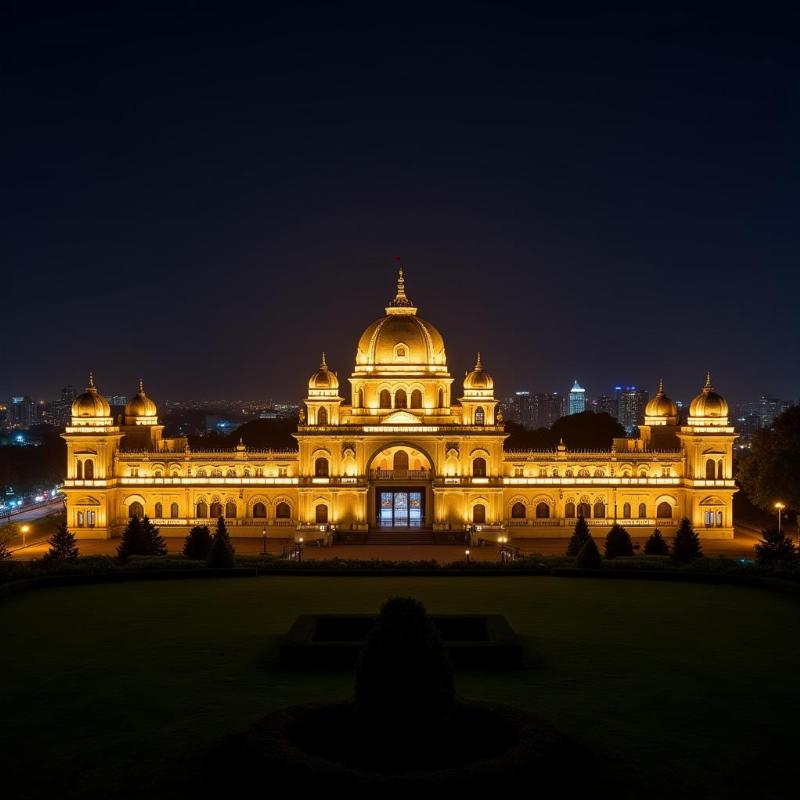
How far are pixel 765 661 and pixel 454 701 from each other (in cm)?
998

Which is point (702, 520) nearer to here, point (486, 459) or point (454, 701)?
point (486, 459)

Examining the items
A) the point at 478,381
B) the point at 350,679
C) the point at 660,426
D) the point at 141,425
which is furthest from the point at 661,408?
the point at 350,679

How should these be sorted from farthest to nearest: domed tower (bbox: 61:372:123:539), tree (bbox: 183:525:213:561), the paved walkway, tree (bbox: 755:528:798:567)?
domed tower (bbox: 61:372:123:539), the paved walkway, tree (bbox: 183:525:213:561), tree (bbox: 755:528:798:567)

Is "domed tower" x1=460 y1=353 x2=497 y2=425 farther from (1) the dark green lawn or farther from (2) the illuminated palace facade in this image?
(1) the dark green lawn

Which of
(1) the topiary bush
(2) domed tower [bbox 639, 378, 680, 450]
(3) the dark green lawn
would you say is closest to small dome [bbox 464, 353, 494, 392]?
(2) domed tower [bbox 639, 378, 680, 450]

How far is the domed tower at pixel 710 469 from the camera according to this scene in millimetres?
67188

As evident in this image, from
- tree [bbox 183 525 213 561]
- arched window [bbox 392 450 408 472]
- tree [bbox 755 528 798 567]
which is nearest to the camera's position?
tree [bbox 755 528 798 567]

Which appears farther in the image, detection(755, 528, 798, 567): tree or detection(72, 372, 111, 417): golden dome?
detection(72, 372, 111, 417): golden dome

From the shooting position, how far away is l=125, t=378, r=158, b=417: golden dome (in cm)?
7375

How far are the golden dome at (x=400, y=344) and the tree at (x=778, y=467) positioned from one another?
22.6 meters

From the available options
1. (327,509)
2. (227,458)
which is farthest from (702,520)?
(227,458)

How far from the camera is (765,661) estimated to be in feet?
70.6

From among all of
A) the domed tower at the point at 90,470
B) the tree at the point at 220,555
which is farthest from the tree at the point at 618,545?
the domed tower at the point at 90,470

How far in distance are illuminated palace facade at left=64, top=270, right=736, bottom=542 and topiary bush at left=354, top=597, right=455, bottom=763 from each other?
170ft
